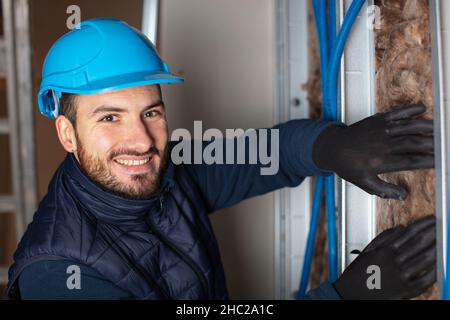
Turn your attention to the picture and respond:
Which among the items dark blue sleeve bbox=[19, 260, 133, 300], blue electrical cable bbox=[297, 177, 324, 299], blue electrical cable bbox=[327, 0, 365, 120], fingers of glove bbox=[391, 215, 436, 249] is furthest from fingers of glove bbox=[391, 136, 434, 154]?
dark blue sleeve bbox=[19, 260, 133, 300]

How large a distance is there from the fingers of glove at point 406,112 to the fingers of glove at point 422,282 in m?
0.33

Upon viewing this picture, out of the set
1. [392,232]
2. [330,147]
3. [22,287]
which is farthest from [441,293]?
[22,287]

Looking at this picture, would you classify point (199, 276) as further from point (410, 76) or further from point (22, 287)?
point (410, 76)

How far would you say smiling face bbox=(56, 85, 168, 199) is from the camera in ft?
3.68

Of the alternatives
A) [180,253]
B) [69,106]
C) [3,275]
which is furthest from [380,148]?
[3,275]

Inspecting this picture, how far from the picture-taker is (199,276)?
1237mm

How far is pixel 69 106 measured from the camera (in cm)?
116

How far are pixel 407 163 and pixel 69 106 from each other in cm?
77

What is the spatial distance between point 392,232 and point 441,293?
0.59ft

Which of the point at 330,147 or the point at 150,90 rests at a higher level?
the point at 150,90

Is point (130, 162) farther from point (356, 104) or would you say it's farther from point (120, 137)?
point (356, 104)

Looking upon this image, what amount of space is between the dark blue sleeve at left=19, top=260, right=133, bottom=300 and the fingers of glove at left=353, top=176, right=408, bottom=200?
0.59m

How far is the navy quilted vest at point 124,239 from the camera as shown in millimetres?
1100

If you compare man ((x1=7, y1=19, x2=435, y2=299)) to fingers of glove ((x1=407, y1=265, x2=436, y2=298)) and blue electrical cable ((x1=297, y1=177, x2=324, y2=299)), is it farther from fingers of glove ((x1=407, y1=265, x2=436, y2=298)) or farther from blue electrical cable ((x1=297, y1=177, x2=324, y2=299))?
blue electrical cable ((x1=297, y1=177, x2=324, y2=299))
